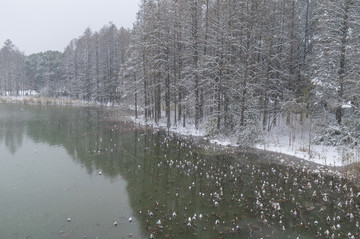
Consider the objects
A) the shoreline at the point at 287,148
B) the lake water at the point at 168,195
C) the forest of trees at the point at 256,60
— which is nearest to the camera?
the lake water at the point at 168,195

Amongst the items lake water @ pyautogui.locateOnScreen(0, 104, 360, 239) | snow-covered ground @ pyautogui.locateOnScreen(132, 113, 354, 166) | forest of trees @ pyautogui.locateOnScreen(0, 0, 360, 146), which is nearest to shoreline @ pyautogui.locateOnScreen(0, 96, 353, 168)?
snow-covered ground @ pyautogui.locateOnScreen(132, 113, 354, 166)

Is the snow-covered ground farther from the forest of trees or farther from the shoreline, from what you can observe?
the forest of trees

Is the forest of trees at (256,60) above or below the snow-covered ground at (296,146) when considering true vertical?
above

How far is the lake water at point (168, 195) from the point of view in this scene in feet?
28.1

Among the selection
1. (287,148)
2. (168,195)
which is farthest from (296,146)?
(168,195)

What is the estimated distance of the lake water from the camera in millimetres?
8555

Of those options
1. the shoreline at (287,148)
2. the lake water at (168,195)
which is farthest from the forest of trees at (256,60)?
the lake water at (168,195)

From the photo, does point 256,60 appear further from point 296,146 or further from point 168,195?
point 168,195

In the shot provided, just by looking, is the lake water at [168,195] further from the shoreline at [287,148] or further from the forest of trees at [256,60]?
the forest of trees at [256,60]

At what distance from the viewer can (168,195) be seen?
11.2m

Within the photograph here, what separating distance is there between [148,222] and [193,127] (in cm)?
1976

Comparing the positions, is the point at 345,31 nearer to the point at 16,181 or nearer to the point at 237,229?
the point at 237,229

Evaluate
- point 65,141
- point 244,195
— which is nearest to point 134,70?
point 65,141

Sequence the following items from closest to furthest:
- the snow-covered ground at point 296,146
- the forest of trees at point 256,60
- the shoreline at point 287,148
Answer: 1. the shoreline at point 287,148
2. the snow-covered ground at point 296,146
3. the forest of trees at point 256,60
